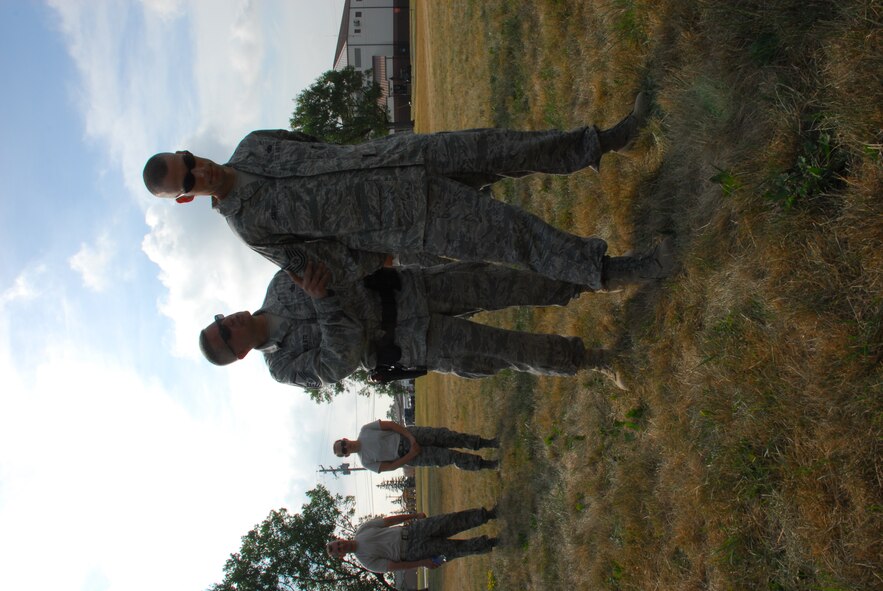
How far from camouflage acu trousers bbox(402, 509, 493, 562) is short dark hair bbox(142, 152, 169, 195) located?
229 inches

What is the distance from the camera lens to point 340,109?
1073 inches

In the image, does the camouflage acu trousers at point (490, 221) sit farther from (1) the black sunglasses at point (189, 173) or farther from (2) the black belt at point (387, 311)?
(1) the black sunglasses at point (189, 173)

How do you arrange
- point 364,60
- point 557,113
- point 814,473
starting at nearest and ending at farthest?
point 814,473
point 557,113
point 364,60

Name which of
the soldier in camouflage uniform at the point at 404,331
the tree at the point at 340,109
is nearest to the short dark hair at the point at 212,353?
the soldier in camouflage uniform at the point at 404,331

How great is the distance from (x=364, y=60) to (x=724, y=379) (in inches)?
1805

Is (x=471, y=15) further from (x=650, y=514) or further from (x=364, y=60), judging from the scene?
(x=364, y=60)

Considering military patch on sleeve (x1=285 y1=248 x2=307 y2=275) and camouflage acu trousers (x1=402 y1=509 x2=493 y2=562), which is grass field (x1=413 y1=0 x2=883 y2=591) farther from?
military patch on sleeve (x1=285 y1=248 x2=307 y2=275)

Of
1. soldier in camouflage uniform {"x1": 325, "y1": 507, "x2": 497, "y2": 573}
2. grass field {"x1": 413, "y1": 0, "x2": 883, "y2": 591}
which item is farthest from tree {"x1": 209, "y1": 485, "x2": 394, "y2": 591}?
grass field {"x1": 413, "y1": 0, "x2": 883, "y2": 591}

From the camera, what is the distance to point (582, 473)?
505 centimetres

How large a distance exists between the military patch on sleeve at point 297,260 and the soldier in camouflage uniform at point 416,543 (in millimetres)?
5143

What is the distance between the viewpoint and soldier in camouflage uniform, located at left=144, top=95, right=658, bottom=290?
3.63 metres

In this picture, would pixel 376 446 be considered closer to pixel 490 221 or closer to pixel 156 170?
pixel 490 221

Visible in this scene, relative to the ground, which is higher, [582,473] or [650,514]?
[582,473]

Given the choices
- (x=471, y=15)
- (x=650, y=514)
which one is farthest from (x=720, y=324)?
(x=471, y=15)
